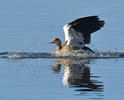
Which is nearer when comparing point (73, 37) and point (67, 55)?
point (67, 55)

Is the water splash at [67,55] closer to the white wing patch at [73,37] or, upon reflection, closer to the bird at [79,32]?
the bird at [79,32]

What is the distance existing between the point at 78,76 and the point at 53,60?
122 inches

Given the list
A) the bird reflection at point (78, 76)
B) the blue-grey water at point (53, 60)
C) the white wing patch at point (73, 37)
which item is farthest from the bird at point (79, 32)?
the bird reflection at point (78, 76)

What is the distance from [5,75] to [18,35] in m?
5.86

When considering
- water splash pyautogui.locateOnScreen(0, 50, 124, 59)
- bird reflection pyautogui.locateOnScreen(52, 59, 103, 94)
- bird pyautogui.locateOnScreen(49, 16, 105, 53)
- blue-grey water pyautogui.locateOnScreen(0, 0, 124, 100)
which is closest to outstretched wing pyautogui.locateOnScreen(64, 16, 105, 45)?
bird pyautogui.locateOnScreen(49, 16, 105, 53)

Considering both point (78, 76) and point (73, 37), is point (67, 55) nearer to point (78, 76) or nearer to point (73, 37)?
point (73, 37)

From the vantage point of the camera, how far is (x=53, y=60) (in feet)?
56.6

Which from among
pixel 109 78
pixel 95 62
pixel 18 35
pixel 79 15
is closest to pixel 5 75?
pixel 109 78

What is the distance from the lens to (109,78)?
13.9 m

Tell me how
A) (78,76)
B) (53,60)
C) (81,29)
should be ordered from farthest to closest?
1. (81,29)
2. (53,60)
3. (78,76)

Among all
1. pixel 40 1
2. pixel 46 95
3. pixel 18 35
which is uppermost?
pixel 40 1

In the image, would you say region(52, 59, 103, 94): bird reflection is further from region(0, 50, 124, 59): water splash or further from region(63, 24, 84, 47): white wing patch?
region(63, 24, 84, 47): white wing patch

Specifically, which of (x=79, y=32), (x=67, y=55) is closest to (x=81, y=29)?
(x=79, y=32)

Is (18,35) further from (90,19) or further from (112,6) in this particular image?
(112,6)
